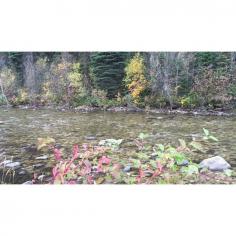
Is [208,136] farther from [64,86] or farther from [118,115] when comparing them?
[64,86]

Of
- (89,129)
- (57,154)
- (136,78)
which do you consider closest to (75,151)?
(57,154)

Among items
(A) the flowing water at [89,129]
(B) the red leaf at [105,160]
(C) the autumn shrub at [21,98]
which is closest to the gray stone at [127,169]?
(B) the red leaf at [105,160]

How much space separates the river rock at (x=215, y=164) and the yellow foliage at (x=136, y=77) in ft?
2.78

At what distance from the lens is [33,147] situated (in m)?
3.79

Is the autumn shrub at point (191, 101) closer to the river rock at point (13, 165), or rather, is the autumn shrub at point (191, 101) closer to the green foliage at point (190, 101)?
the green foliage at point (190, 101)

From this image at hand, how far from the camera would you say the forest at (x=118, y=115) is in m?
3.65

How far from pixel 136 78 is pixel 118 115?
15.2 inches

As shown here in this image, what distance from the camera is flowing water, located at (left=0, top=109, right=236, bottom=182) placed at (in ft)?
12.3

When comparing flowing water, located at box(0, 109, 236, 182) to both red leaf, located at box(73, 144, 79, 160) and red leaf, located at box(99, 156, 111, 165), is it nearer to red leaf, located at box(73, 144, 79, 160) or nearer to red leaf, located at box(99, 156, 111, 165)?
red leaf, located at box(73, 144, 79, 160)

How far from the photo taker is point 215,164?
3658 millimetres

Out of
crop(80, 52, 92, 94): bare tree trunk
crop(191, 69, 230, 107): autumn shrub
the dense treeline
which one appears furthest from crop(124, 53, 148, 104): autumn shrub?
crop(191, 69, 230, 107): autumn shrub
